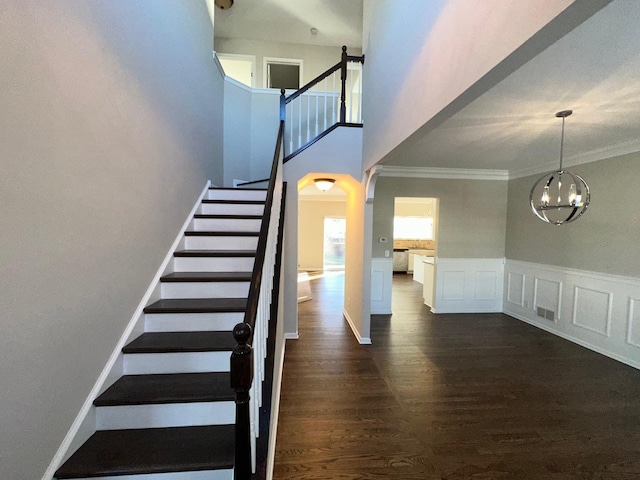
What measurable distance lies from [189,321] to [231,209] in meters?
1.50

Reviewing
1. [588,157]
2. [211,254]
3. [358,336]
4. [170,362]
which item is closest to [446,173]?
[588,157]

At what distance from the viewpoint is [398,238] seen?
9.61 meters

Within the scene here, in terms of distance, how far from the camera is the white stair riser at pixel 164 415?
58.2 inches

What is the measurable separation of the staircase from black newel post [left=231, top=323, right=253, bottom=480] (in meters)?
0.42

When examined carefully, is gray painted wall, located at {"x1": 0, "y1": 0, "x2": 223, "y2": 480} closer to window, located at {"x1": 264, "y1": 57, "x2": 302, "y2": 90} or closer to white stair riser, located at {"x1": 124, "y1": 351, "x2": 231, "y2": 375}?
white stair riser, located at {"x1": 124, "y1": 351, "x2": 231, "y2": 375}

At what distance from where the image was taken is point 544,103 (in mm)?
1998

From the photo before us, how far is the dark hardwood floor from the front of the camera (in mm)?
1783

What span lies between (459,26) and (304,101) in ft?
11.2

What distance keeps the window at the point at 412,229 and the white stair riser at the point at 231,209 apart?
729 centimetres

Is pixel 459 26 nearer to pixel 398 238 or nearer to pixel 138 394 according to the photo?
pixel 138 394

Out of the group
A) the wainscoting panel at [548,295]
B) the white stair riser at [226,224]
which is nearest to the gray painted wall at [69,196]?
the white stair riser at [226,224]

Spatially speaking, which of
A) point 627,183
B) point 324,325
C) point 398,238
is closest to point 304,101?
point 324,325

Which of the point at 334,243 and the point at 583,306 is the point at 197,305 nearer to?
the point at 583,306

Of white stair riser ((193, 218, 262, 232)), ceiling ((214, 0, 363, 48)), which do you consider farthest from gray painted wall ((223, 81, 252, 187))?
ceiling ((214, 0, 363, 48))
